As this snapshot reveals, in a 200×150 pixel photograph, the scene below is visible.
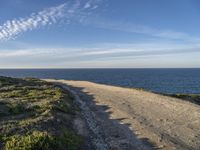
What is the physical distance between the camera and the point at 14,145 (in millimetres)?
16078

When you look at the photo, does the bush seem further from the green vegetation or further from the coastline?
the coastline

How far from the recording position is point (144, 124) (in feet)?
83.0

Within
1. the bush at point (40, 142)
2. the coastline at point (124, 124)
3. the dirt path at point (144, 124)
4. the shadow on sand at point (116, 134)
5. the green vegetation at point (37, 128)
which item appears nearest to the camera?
the bush at point (40, 142)

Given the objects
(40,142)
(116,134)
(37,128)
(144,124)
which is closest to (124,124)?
(144,124)

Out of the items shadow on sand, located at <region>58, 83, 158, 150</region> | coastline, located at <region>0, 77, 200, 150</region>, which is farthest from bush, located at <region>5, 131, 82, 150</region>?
shadow on sand, located at <region>58, 83, 158, 150</region>

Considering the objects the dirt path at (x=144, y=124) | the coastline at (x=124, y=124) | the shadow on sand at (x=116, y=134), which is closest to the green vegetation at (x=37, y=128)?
the coastline at (x=124, y=124)

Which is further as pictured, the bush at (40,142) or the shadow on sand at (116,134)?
the shadow on sand at (116,134)

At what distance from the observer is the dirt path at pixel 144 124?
20.1 m

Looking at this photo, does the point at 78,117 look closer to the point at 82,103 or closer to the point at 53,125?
the point at 53,125

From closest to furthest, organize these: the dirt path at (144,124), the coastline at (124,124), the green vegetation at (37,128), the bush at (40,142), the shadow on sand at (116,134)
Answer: the bush at (40,142), the green vegetation at (37,128), the shadow on sand at (116,134), the coastline at (124,124), the dirt path at (144,124)

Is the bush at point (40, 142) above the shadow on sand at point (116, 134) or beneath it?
above

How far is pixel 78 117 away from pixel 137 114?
19.3 feet

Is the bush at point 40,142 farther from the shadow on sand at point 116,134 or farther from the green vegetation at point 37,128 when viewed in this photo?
the shadow on sand at point 116,134

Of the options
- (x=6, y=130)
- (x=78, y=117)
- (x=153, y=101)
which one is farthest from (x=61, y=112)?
(x=153, y=101)
